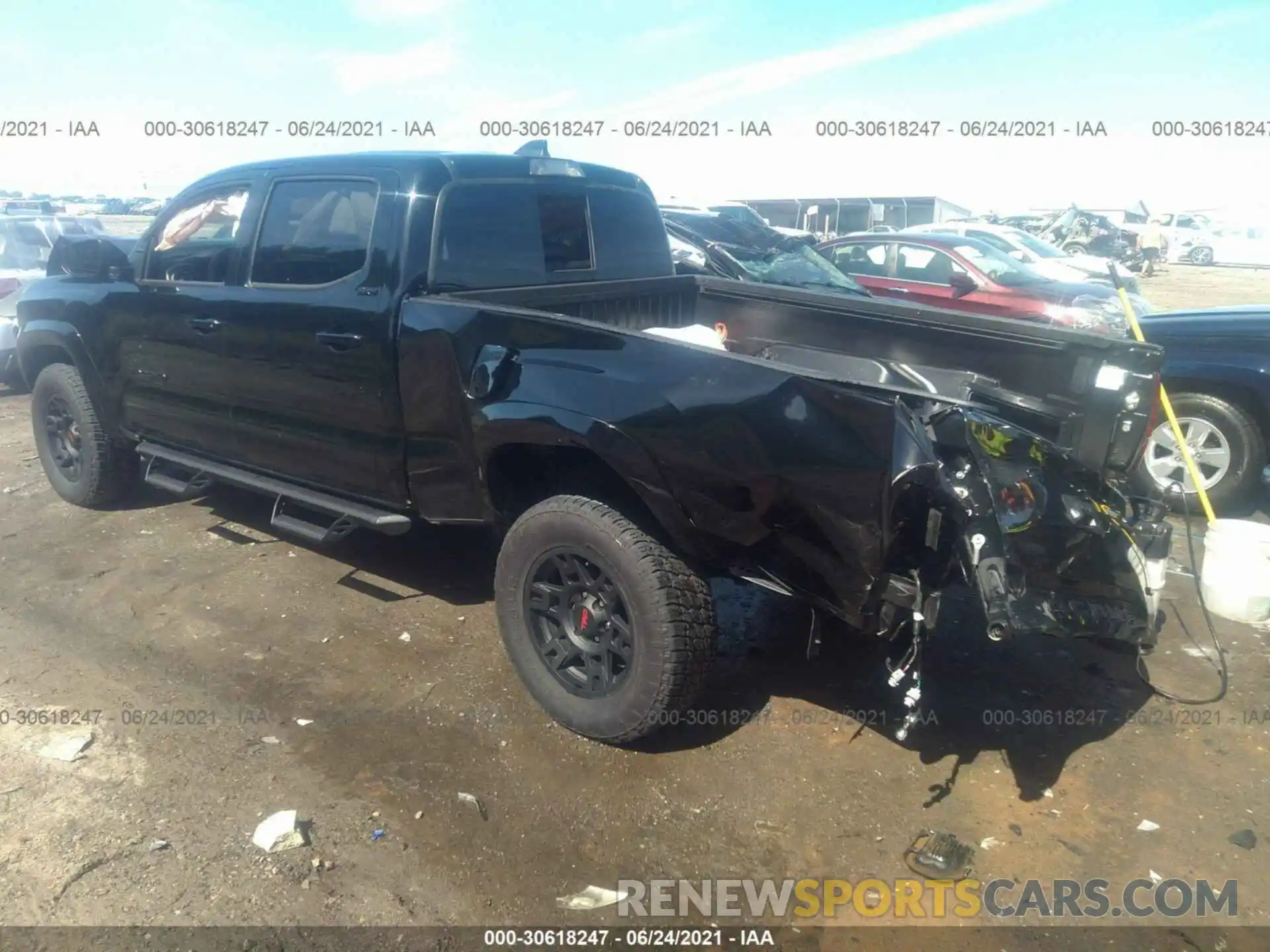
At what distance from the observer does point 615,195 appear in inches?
179

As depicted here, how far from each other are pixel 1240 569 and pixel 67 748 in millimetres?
5014

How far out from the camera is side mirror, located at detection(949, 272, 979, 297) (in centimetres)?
850

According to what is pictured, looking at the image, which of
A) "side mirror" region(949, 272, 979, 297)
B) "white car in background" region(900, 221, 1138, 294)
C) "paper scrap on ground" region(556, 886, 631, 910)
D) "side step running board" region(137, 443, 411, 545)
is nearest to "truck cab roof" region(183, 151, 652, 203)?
"side step running board" region(137, 443, 411, 545)

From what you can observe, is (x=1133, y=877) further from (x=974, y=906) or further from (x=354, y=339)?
(x=354, y=339)

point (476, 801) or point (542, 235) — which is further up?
point (542, 235)

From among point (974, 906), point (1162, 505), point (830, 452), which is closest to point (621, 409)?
point (830, 452)

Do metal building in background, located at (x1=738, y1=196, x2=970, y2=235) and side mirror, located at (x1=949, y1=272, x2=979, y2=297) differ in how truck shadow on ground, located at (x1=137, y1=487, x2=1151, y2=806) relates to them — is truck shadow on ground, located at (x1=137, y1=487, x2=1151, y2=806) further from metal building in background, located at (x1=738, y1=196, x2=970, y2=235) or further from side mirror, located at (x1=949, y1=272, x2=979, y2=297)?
metal building in background, located at (x1=738, y1=196, x2=970, y2=235)

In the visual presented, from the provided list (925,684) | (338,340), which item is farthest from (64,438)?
(925,684)

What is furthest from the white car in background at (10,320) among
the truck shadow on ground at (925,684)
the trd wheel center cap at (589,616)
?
the trd wheel center cap at (589,616)

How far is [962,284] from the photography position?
8.50m

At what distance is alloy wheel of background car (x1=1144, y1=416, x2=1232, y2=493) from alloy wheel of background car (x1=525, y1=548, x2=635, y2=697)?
3.96 m

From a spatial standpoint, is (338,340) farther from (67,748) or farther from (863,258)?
(863,258)

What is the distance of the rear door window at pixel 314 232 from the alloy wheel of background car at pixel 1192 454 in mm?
4697

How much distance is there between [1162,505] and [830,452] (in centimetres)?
159
